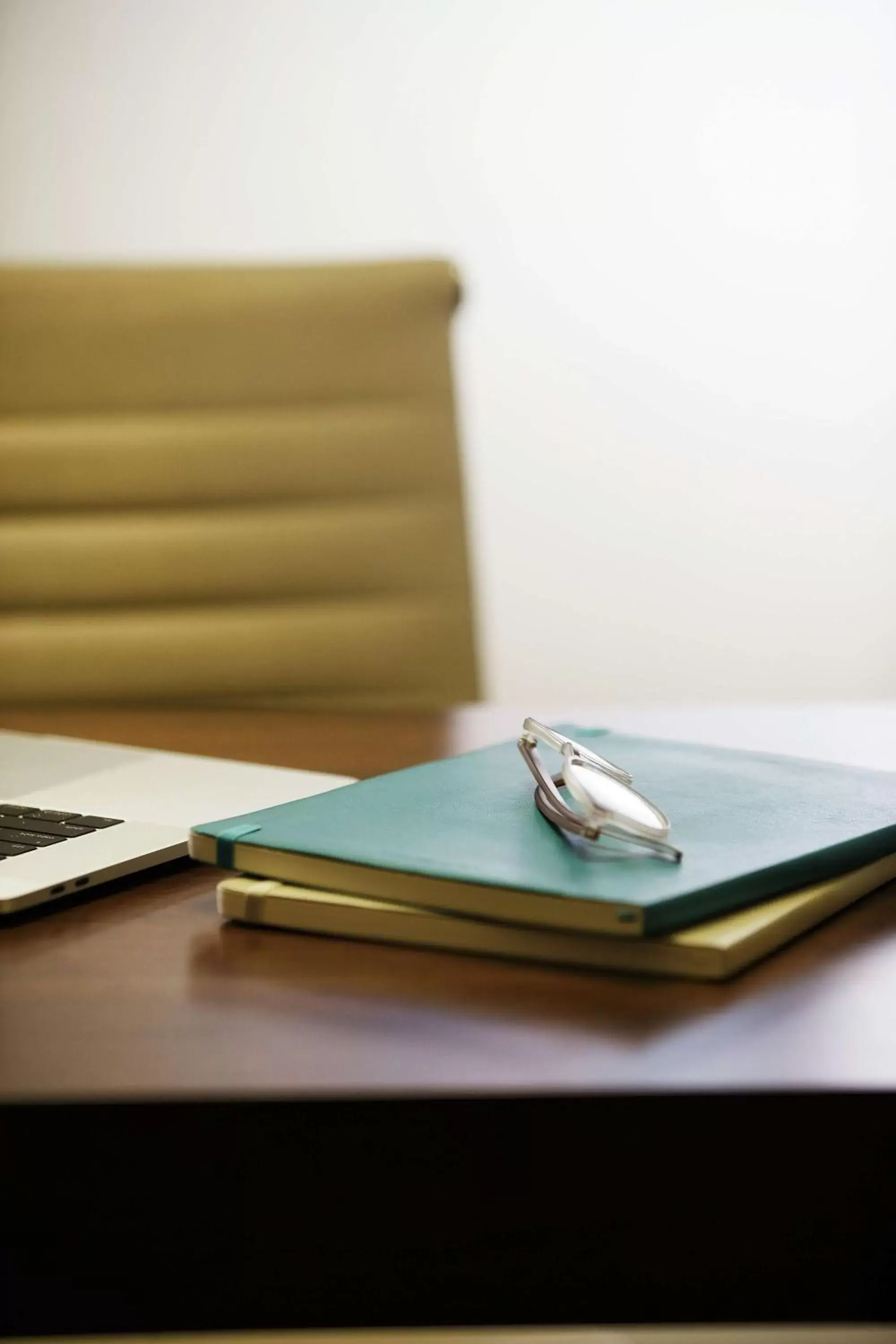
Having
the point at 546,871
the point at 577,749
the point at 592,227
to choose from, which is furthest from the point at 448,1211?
the point at 592,227

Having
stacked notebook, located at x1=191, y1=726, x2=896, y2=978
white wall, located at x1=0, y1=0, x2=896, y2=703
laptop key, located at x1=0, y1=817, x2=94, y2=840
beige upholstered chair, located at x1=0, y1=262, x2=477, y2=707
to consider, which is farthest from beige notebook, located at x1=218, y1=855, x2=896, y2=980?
white wall, located at x1=0, y1=0, x2=896, y2=703

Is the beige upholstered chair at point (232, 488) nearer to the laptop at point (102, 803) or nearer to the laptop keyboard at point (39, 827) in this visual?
the laptop at point (102, 803)

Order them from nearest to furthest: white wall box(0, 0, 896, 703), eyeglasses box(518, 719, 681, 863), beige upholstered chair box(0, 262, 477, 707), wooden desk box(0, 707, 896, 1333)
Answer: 1. wooden desk box(0, 707, 896, 1333)
2. eyeglasses box(518, 719, 681, 863)
3. beige upholstered chair box(0, 262, 477, 707)
4. white wall box(0, 0, 896, 703)

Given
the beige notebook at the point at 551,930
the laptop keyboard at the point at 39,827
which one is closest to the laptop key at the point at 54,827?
the laptop keyboard at the point at 39,827

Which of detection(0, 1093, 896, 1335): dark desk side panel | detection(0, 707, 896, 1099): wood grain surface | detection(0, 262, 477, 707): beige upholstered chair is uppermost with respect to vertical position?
detection(0, 262, 477, 707): beige upholstered chair

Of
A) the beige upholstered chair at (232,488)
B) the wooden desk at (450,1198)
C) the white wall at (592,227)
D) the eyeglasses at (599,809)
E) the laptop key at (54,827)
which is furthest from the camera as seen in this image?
the white wall at (592,227)

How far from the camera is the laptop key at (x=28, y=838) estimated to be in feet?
1.73

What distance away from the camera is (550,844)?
0.45 meters

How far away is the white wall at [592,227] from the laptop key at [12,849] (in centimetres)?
199

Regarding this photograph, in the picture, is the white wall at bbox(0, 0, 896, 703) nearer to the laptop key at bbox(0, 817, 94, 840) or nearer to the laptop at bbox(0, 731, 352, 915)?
the laptop at bbox(0, 731, 352, 915)

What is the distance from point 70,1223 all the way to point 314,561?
43.1 inches

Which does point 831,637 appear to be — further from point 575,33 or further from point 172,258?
point 172,258

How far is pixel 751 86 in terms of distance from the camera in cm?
253

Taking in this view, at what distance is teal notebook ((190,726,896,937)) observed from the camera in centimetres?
40
